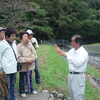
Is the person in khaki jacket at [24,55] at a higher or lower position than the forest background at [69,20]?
lower

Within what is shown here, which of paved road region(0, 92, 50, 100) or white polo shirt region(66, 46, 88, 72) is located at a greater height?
white polo shirt region(66, 46, 88, 72)

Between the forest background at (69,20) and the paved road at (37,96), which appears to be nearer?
the paved road at (37,96)

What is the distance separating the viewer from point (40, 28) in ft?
100

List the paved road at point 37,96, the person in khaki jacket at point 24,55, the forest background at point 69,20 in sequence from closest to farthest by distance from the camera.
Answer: the person in khaki jacket at point 24,55 → the paved road at point 37,96 → the forest background at point 69,20

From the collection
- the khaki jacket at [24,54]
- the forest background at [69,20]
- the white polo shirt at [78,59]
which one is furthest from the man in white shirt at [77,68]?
the forest background at [69,20]

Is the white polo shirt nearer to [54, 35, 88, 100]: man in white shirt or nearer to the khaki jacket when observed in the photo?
[54, 35, 88, 100]: man in white shirt

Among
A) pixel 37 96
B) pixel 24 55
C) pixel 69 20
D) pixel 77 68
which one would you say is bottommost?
pixel 37 96

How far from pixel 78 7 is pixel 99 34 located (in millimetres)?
8400

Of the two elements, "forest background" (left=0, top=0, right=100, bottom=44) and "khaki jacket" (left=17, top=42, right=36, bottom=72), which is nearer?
"khaki jacket" (left=17, top=42, right=36, bottom=72)

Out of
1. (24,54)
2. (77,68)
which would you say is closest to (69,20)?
(24,54)

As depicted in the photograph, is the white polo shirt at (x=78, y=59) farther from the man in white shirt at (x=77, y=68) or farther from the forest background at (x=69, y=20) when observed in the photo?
the forest background at (x=69, y=20)

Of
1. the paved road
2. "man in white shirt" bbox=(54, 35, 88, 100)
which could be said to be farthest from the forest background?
"man in white shirt" bbox=(54, 35, 88, 100)

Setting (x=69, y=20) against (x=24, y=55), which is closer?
(x=24, y=55)

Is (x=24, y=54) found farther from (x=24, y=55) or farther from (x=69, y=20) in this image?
(x=69, y=20)
